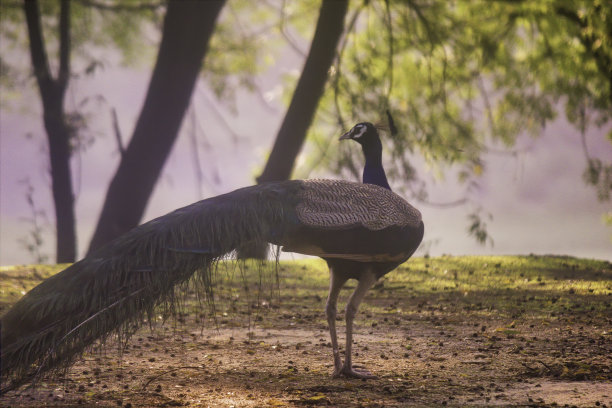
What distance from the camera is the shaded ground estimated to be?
5.14 meters

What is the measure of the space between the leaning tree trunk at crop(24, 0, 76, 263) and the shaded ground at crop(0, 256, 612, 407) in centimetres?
240

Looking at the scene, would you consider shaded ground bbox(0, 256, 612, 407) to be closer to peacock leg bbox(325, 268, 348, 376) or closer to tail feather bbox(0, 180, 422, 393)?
peacock leg bbox(325, 268, 348, 376)

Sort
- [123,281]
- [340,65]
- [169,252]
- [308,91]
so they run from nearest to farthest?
[123,281]
[169,252]
[308,91]
[340,65]

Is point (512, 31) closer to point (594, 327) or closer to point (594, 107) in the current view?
point (594, 107)

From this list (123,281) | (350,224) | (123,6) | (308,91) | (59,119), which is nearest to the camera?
(123,281)

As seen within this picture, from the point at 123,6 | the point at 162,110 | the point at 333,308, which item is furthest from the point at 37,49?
the point at 333,308

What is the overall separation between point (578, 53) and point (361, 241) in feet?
37.3

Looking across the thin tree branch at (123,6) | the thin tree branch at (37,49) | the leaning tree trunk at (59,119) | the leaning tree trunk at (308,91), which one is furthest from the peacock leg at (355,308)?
the thin tree branch at (123,6)

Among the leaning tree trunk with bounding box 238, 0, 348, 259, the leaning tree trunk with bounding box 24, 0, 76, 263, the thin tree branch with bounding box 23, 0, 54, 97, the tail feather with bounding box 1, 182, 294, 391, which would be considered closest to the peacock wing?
the tail feather with bounding box 1, 182, 294, 391

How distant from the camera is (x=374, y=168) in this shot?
6406 millimetres

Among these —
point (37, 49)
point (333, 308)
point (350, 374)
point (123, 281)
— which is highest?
point (37, 49)

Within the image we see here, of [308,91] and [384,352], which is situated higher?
[308,91]

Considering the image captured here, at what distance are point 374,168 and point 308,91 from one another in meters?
6.02

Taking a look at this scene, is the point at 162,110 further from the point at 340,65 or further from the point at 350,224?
the point at 350,224
